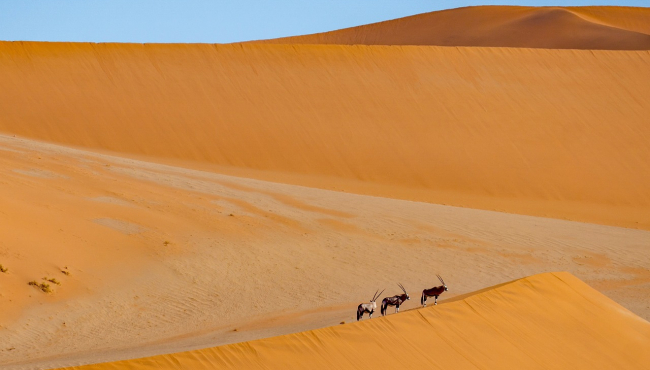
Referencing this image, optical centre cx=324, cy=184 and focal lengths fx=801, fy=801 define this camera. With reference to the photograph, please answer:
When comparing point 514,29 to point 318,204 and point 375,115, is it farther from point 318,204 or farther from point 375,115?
point 318,204

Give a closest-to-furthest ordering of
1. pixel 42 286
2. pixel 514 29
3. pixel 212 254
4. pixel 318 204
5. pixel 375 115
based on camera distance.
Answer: pixel 42 286 → pixel 212 254 → pixel 318 204 → pixel 375 115 → pixel 514 29

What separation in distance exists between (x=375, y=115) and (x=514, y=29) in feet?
111

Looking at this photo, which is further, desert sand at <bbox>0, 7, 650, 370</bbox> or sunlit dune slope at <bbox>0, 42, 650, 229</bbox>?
sunlit dune slope at <bbox>0, 42, 650, 229</bbox>

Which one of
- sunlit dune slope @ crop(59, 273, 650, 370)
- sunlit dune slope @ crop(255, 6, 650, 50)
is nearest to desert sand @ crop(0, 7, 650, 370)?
sunlit dune slope @ crop(59, 273, 650, 370)

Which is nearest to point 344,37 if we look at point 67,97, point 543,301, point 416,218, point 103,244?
point 67,97

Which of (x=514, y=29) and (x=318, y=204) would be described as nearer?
(x=318, y=204)

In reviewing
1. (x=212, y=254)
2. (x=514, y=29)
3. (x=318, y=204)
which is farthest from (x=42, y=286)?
(x=514, y=29)

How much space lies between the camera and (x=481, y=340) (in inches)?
275

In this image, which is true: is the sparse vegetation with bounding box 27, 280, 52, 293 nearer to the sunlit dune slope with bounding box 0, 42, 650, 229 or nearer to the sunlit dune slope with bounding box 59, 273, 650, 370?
the sunlit dune slope with bounding box 59, 273, 650, 370

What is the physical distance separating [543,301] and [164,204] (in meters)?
8.62

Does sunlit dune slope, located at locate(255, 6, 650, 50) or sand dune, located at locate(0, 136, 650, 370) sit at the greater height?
sunlit dune slope, located at locate(255, 6, 650, 50)

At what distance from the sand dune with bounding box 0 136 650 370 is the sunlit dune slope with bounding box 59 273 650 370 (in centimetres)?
43

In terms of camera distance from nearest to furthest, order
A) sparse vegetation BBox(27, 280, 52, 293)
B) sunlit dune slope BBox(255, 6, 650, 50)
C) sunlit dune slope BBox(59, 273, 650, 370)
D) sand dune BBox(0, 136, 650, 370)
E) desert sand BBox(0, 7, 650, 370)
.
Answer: sunlit dune slope BBox(59, 273, 650, 370) < desert sand BBox(0, 7, 650, 370) < sand dune BBox(0, 136, 650, 370) < sparse vegetation BBox(27, 280, 52, 293) < sunlit dune slope BBox(255, 6, 650, 50)

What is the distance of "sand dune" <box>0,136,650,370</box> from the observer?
961 centimetres
